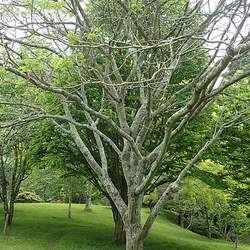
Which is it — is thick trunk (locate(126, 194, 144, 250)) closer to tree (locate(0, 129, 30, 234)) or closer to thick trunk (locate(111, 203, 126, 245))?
thick trunk (locate(111, 203, 126, 245))

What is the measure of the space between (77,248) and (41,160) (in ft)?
16.7

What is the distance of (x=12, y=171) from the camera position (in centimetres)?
2400

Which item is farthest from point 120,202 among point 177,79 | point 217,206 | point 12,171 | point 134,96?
point 217,206

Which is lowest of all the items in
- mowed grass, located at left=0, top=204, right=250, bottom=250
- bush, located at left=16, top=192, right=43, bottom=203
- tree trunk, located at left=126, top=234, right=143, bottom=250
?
mowed grass, located at left=0, top=204, right=250, bottom=250

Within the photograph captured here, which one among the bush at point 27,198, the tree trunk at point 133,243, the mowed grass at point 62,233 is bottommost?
the mowed grass at point 62,233

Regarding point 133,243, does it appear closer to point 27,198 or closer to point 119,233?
point 119,233

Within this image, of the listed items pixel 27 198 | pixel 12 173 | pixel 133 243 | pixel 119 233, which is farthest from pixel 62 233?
pixel 27 198

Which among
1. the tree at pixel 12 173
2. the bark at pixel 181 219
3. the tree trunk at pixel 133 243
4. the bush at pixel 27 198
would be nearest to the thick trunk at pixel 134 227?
the tree trunk at pixel 133 243

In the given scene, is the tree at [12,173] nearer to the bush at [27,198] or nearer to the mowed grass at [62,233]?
the mowed grass at [62,233]

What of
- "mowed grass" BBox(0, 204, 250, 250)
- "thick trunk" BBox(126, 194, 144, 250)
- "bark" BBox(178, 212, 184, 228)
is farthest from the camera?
"bark" BBox(178, 212, 184, 228)

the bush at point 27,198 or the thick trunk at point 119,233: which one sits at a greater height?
the bush at point 27,198

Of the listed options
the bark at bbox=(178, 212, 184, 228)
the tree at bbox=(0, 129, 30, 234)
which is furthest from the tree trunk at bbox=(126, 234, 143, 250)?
the bark at bbox=(178, 212, 184, 228)

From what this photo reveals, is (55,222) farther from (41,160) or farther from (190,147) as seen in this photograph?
(190,147)

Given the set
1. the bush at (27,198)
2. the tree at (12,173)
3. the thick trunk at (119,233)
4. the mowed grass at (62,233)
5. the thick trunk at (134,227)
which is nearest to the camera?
the thick trunk at (134,227)
